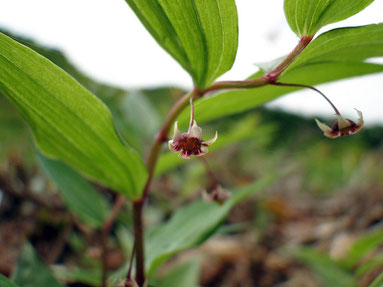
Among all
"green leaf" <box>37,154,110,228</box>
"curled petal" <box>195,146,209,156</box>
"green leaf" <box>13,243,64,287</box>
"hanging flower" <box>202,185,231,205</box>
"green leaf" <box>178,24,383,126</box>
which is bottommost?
"green leaf" <box>13,243,64,287</box>

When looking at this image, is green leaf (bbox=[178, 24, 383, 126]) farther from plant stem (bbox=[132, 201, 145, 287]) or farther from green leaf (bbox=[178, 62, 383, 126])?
plant stem (bbox=[132, 201, 145, 287])

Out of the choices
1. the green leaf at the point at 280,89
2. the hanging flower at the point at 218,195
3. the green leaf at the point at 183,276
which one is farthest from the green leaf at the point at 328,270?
the green leaf at the point at 280,89

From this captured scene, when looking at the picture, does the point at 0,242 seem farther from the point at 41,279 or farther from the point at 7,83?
the point at 7,83

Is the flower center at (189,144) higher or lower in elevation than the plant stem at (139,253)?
higher

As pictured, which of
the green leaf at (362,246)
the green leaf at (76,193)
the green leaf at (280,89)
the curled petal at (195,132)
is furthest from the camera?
the green leaf at (362,246)

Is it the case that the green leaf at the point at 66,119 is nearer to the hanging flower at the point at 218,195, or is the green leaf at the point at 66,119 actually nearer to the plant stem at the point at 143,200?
the plant stem at the point at 143,200

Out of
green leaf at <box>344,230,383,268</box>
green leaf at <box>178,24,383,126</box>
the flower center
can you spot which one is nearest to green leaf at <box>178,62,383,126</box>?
green leaf at <box>178,24,383,126</box>

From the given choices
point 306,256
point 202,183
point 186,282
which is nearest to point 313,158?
point 202,183
